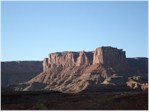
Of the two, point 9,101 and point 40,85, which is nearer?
point 9,101

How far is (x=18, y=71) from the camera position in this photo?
151625mm

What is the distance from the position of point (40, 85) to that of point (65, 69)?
34.1m

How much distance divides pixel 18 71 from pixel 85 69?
3821 centimetres

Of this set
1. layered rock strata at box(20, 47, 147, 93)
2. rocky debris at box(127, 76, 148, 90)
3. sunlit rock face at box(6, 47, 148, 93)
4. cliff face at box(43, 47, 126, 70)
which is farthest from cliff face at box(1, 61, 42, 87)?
rocky debris at box(127, 76, 148, 90)

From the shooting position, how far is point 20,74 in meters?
149

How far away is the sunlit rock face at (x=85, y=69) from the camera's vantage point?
9925cm

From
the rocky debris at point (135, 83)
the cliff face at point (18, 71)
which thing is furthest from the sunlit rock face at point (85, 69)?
the cliff face at point (18, 71)

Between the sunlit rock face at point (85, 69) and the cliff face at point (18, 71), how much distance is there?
7.97m

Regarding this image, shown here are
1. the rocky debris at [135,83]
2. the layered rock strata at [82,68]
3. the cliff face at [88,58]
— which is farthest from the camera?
the cliff face at [88,58]

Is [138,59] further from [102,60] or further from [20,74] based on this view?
[20,74]

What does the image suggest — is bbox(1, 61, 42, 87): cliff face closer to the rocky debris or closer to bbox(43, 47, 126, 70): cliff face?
bbox(43, 47, 126, 70): cliff face

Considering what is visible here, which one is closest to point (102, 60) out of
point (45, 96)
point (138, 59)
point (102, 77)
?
point (102, 77)

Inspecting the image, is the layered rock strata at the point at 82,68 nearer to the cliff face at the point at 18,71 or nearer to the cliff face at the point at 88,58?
the cliff face at the point at 88,58

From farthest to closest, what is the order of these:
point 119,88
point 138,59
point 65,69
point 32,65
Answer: point 32,65
point 138,59
point 65,69
point 119,88
